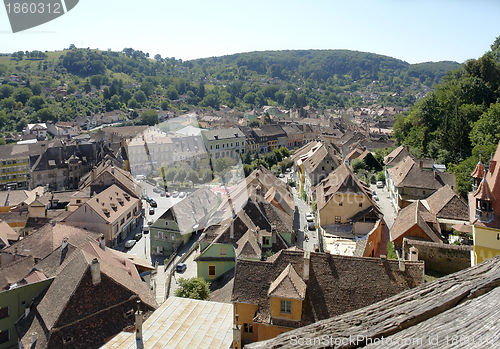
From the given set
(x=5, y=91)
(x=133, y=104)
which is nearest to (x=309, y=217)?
(x=133, y=104)

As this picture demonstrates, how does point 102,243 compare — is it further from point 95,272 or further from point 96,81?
point 96,81

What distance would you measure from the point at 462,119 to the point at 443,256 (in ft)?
83.1

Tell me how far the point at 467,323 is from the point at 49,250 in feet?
87.0

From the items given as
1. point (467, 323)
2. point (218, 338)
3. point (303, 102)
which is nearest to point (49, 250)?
point (218, 338)

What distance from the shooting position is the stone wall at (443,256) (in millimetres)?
19484

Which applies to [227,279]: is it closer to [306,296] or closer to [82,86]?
[306,296]

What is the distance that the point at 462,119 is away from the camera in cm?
4019

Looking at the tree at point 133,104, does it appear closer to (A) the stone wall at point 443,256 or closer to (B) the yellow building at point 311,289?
(A) the stone wall at point 443,256

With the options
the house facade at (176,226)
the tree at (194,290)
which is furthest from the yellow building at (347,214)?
the house facade at (176,226)

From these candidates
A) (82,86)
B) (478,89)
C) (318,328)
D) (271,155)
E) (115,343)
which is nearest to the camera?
(318,328)

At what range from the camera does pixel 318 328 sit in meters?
3.78

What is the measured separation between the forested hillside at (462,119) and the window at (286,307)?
23.1m

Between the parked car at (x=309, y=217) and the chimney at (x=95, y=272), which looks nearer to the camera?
the chimney at (x=95, y=272)

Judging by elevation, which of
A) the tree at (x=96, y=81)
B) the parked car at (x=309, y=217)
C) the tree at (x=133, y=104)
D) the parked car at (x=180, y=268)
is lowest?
Answer: the parked car at (x=180, y=268)
